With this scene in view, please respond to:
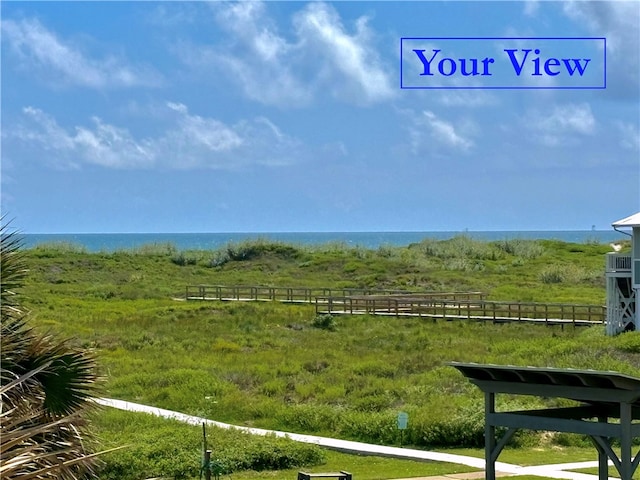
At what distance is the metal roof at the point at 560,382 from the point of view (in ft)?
39.4

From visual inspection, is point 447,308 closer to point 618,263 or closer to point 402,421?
point 618,263

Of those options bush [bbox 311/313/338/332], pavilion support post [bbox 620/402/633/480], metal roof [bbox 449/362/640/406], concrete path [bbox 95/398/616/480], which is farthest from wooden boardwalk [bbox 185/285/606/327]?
pavilion support post [bbox 620/402/633/480]

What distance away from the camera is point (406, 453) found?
20.7m

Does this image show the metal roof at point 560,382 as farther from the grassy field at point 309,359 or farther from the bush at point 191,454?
the bush at point 191,454

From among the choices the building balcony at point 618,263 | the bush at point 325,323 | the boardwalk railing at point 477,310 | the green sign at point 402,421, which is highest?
the building balcony at point 618,263

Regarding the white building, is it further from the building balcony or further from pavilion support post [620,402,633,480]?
pavilion support post [620,402,633,480]

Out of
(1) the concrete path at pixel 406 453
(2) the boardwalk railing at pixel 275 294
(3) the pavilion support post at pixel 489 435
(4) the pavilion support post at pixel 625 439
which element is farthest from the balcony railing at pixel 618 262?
(4) the pavilion support post at pixel 625 439

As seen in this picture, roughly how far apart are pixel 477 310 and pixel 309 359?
1599 cm

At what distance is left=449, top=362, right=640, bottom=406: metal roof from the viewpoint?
1202 cm

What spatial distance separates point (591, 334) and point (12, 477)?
34.9 metres

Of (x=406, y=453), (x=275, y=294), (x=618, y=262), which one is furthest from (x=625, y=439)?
(x=275, y=294)

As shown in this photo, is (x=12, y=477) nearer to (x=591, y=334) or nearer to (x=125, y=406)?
(x=125, y=406)

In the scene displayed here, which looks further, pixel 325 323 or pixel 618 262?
pixel 325 323

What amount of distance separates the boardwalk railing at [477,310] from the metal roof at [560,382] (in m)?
29.8
